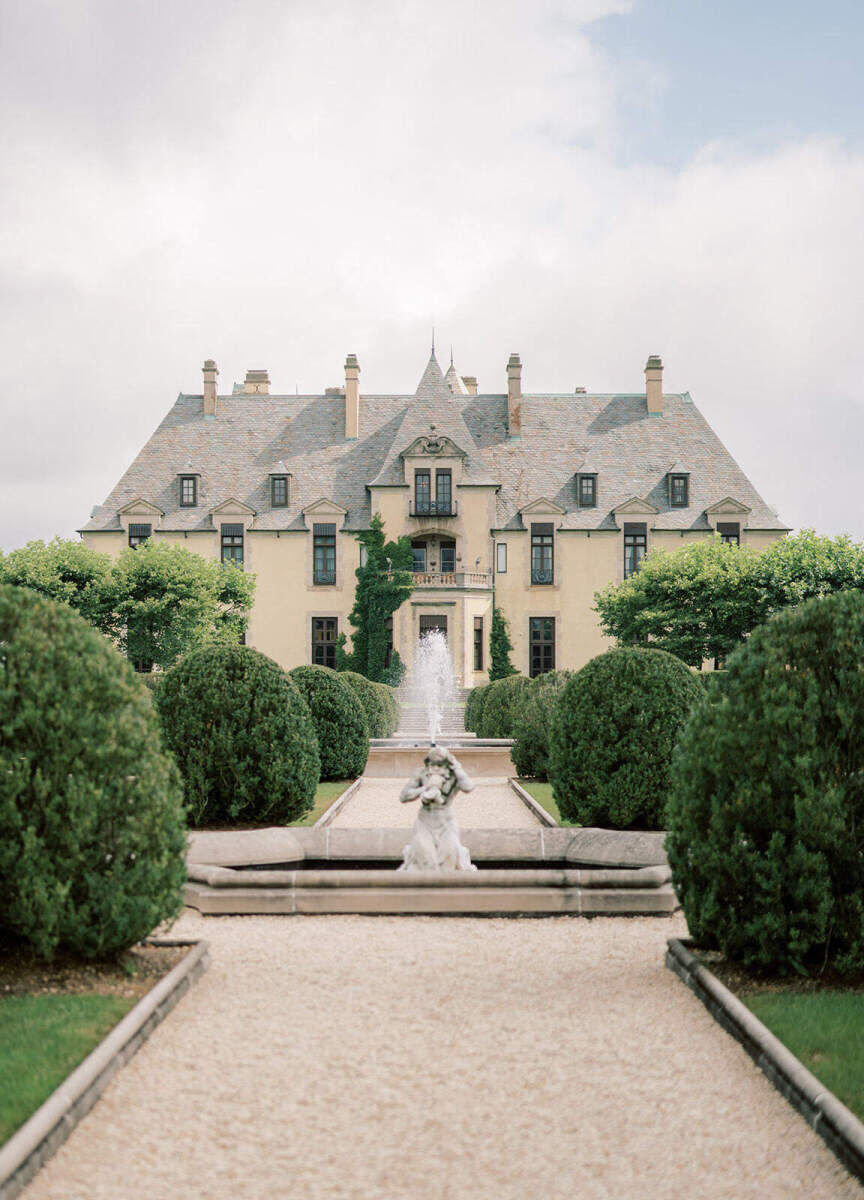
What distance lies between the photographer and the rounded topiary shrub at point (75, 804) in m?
6.28

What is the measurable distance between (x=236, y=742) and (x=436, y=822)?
11.4 ft

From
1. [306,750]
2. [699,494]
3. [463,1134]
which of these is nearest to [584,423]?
[699,494]

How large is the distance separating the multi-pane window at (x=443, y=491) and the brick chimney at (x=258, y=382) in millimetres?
12692

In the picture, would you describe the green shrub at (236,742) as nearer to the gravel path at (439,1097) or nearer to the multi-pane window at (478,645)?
the gravel path at (439,1097)

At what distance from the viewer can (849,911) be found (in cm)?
642

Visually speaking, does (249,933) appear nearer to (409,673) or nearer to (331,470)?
(409,673)

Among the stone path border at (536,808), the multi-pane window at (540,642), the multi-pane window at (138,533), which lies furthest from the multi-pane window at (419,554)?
the stone path border at (536,808)

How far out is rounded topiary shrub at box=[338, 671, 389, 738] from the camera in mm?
26094

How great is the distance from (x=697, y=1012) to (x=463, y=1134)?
2218mm

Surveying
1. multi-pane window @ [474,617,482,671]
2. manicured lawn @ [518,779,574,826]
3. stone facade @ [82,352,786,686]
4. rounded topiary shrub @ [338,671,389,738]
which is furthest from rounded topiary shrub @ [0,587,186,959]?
multi-pane window @ [474,617,482,671]

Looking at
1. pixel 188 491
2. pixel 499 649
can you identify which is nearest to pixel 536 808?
pixel 499 649

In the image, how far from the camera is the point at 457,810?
15984 millimetres

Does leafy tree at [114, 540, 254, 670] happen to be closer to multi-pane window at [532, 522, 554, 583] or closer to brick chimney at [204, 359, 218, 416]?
brick chimney at [204, 359, 218, 416]

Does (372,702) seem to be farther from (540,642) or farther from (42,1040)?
(540,642)
